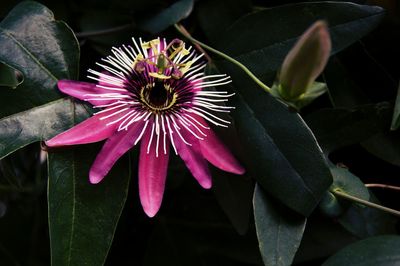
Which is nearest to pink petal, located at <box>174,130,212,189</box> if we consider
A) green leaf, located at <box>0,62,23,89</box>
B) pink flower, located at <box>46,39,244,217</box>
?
pink flower, located at <box>46,39,244,217</box>

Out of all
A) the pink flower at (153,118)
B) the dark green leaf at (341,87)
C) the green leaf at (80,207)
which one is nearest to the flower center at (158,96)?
the pink flower at (153,118)

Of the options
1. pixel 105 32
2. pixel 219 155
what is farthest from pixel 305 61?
pixel 105 32

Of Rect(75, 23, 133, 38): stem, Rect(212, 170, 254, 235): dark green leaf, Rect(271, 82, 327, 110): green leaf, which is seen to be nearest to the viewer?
Rect(271, 82, 327, 110): green leaf

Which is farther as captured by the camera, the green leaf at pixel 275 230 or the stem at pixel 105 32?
the stem at pixel 105 32

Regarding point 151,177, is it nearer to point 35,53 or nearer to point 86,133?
point 86,133

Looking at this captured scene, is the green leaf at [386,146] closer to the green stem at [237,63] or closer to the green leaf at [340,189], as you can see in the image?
the green leaf at [340,189]

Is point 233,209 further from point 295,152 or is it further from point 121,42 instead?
point 121,42

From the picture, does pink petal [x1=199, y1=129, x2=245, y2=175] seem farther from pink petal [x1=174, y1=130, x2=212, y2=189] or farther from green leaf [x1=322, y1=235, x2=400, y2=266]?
green leaf [x1=322, y1=235, x2=400, y2=266]
